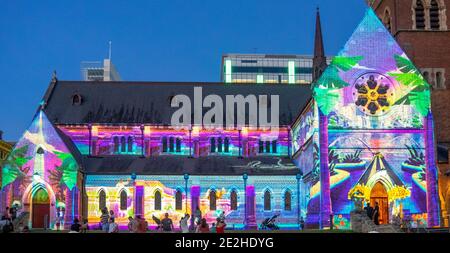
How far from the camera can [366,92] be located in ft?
177

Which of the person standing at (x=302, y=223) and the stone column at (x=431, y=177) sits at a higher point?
the stone column at (x=431, y=177)

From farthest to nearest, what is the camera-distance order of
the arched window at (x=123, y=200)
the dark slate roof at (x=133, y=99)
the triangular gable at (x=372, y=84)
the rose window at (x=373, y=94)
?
the dark slate roof at (x=133, y=99) → the arched window at (x=123, y=200) → the rose window at (x=373, y=94) → the triangular gable at (x=372, y=84)

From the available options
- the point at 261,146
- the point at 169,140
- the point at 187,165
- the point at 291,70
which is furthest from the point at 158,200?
the point at 291,70

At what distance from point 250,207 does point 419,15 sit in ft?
79.4

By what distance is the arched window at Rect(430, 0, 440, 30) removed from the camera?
60.9 meters

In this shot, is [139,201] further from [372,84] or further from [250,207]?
[372,84]

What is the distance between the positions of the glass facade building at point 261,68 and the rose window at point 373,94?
448ft

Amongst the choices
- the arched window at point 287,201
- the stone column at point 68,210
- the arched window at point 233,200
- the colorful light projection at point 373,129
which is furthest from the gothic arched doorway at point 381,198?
the stone column at point 68,210

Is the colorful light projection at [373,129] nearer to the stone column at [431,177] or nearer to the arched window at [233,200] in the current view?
the stone column at [431,177]

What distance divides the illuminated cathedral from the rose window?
0.27ft

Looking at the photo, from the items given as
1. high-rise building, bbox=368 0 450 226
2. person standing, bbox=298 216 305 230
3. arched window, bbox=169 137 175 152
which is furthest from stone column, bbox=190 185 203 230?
high-rise building, bbox=368 0 450 226

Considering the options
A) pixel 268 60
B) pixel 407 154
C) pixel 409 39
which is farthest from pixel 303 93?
pixel 268 60

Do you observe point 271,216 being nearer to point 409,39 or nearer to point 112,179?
point 112,179

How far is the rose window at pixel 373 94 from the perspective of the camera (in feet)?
176
